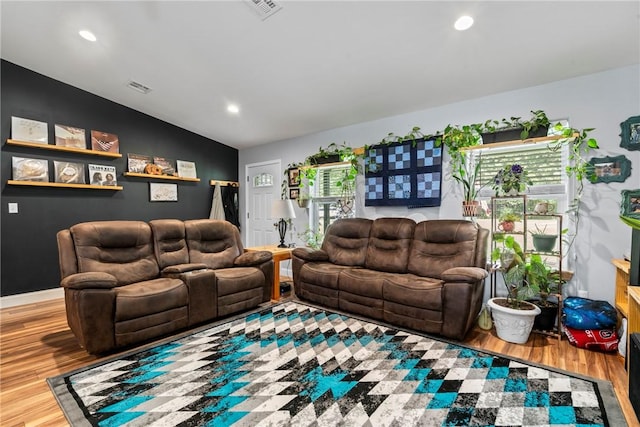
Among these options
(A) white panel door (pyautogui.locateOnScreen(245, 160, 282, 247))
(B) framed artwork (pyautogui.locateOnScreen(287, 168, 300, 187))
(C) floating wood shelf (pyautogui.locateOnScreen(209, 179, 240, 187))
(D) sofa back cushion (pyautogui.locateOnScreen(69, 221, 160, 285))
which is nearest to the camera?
(D) sofa back cushion (pyautogui.locateOnScreen(69, 221, 160, 285))

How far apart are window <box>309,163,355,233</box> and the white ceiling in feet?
3.04

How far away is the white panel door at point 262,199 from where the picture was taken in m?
5.35

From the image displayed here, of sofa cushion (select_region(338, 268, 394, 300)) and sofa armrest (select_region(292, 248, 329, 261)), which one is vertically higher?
sofa armrest (select_region(292, 248, 329, 261))

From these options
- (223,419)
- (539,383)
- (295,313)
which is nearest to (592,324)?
(539,383)

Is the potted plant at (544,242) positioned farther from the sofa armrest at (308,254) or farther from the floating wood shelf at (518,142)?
the sofa armrest at (308,254)

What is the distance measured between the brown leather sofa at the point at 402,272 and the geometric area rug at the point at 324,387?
0.27 metres

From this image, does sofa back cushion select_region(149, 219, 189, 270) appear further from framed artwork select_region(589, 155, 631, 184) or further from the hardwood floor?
framed artwork select_region(589, 155, 631, 184)

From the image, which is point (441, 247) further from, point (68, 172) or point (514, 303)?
point (68, 172)

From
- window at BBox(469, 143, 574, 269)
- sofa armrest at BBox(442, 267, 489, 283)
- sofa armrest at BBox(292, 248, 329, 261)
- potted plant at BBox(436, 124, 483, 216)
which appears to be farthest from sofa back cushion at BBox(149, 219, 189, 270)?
window at BBox(469, 143, 574, 269)

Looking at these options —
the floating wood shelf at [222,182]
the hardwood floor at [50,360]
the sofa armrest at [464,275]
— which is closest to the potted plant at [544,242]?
the sofa armrest at [464,275]

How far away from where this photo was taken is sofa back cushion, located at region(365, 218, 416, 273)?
3.33m

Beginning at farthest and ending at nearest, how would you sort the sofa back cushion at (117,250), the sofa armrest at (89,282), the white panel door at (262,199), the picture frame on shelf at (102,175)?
the white panel door at (262,199) → the picture frame on shelf at (102,175) → the sofa back cushion at (117,250) → the sofa armrest at (89,282)

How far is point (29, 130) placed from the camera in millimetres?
3635

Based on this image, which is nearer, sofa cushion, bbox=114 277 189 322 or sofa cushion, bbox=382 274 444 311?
sofa cushion, bbox=114 277 189 322
